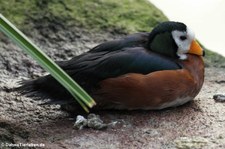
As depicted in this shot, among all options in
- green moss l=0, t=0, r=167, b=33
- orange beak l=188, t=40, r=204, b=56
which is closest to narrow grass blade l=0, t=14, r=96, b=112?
orange beak l=188, t=40, r=204, b=56

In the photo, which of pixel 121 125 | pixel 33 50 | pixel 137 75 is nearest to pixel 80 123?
pixel 121 125

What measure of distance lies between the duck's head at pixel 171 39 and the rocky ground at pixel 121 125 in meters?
0.36

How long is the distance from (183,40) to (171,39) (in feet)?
0.29

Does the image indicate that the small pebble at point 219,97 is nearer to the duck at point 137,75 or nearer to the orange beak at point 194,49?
the duck at point 137,75

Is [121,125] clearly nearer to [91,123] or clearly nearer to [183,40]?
[91,123]

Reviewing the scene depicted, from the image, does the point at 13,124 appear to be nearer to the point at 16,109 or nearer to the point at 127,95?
the point at 16,109

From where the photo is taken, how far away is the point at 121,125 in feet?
11.4

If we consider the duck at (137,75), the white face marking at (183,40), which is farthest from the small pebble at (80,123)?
the white face marking at (183,40)

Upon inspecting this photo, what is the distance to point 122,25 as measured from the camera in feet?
17.4

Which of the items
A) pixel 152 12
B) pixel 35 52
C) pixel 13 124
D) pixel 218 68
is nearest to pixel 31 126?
pixel 13 124

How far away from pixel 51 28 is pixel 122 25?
0.63 meters

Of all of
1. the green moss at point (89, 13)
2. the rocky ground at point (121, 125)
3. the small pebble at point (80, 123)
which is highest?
the green moss at point (89, 13)

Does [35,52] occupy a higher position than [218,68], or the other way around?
[35,52]

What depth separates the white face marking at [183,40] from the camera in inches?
150
